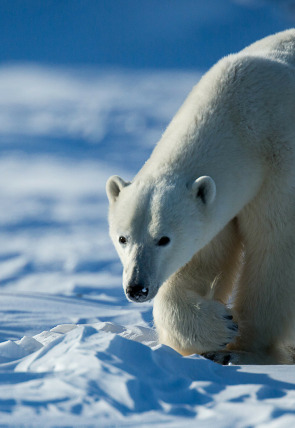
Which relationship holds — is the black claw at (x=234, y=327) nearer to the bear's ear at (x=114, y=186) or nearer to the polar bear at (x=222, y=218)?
→ the polar bear at (x=222, y=218)

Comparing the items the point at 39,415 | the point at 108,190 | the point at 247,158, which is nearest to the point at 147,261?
the point at 108,190

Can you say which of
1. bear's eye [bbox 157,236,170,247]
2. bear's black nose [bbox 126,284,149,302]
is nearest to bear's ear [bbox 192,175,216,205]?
bear's eye [bbox 157,236,170,247]

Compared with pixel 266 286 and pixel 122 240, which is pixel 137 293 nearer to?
pixel 122 240

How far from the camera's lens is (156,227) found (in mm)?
4004

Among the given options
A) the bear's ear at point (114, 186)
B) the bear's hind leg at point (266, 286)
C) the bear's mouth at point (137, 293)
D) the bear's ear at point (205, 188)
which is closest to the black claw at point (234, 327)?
the bear's hind leg at point (266, 286)

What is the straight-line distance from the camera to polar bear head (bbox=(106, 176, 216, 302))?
3986 mm

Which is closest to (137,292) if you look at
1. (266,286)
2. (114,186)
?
(114,186)

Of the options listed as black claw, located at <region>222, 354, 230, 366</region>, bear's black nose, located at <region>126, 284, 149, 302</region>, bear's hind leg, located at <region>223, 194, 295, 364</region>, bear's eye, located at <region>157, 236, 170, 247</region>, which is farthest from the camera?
bear's hind leg, located at <region>223, 194, 295, 364</region>

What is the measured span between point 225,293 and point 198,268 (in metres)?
0.42

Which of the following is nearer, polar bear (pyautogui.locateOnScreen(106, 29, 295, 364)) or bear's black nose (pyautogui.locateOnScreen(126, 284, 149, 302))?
bear's black nose (pyautogui.locateOnScreen(126, 284, 149, 302))

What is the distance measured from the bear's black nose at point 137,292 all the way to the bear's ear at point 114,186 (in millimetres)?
819

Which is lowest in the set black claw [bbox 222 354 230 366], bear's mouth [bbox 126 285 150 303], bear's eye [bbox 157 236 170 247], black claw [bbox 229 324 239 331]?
black claw [bbox 222 354 230 366]

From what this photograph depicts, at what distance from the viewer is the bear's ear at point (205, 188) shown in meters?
4.10

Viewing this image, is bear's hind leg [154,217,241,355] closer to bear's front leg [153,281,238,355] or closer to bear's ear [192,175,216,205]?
bear's front leg [153,281,238,355]
